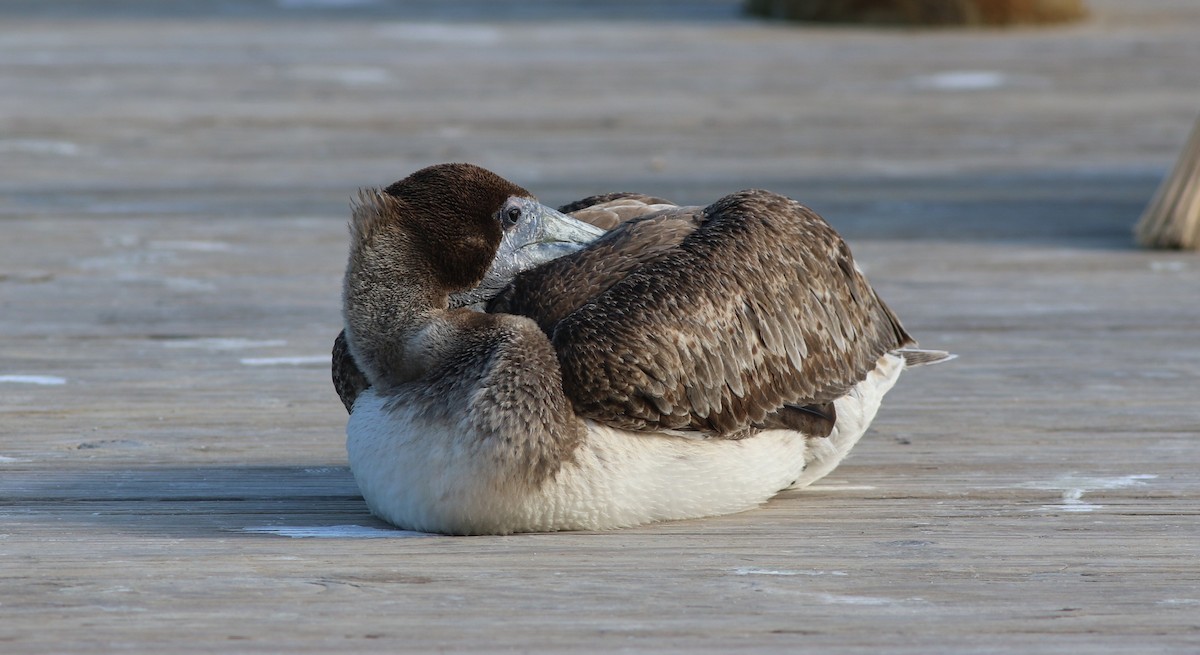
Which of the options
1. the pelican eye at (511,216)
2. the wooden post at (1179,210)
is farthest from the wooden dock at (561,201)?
the pelican eye at (511,216)

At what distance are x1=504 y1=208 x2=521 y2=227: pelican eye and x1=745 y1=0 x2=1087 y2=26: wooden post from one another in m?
10.8

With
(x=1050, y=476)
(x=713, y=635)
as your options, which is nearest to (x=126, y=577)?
(x=713, y=635)

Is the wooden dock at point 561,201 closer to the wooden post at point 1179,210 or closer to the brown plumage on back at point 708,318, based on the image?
the wooden post at point 1179,210

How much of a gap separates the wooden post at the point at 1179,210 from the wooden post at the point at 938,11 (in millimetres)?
6672

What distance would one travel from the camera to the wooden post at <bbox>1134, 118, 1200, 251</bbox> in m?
7.41

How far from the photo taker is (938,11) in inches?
554

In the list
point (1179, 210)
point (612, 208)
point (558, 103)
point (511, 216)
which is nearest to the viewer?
point (511, 216)

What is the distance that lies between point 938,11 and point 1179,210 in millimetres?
6855

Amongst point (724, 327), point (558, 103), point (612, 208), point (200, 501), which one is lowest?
point (558, 103)

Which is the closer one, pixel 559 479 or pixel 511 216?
pixel 559 479

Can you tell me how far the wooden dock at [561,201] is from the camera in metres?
3.37

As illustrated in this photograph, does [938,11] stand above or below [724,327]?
below

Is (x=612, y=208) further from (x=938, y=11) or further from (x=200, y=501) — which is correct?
(x=938, y=11)

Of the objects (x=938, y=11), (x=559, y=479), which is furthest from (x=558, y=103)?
(x=559, y=479)
